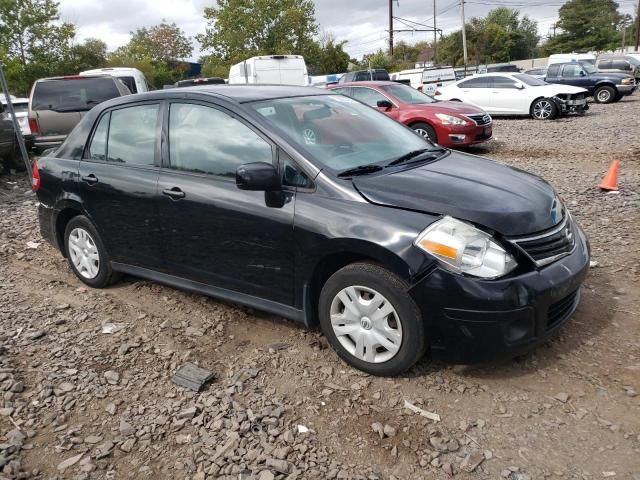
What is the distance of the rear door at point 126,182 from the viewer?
13.2ft

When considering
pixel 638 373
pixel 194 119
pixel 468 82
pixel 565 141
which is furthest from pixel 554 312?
pixel 468 82

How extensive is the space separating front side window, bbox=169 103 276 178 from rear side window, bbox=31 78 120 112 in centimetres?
759

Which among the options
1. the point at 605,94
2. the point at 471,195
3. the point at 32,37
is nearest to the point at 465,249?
the point at 471,195

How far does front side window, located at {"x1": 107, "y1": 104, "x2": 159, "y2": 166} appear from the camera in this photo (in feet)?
13.3

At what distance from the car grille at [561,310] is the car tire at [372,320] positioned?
2.33 feet

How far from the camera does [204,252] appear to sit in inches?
148

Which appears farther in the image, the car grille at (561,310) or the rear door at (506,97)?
the rear door at (506,97)

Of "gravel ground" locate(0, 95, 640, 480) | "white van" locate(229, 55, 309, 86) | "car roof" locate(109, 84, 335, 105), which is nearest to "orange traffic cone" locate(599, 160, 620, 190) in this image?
"gravel ground" locate(0, 95, 640, 480)

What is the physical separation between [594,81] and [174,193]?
20866 millimetres

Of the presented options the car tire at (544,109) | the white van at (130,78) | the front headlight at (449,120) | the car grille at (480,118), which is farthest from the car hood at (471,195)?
the car tire at (544,109)

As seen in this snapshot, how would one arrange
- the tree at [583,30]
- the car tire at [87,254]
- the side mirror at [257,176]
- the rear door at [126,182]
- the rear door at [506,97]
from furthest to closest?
1. the tree at [583,30]
2. the rear door at [506,97]
3. the car tire at [87,254]
4. the rear door at [126,182]
5. the side mirror at [257,176]

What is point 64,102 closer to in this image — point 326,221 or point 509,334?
point 326,221

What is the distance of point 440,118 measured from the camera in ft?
34.9

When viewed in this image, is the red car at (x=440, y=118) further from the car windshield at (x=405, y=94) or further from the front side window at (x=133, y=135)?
the front side window at (x=133, y=135)
